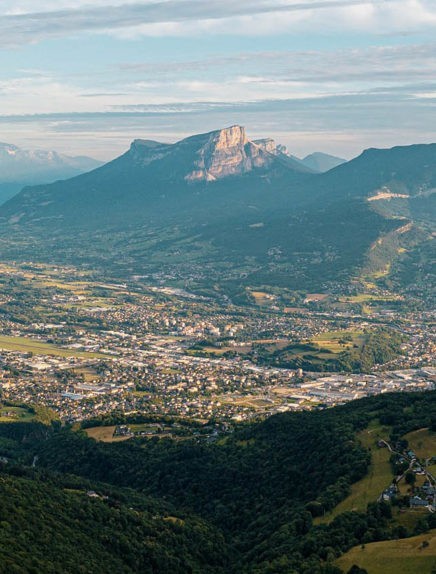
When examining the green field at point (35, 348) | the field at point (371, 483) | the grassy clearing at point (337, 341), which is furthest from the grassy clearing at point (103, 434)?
the grassy clearing at point (337, 341)

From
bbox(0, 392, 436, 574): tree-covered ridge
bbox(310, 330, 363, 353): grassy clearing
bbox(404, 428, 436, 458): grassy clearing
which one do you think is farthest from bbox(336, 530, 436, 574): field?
bbox(310, 330, 363, 353): grassy clearing

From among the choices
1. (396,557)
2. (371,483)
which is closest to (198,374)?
(371,483)

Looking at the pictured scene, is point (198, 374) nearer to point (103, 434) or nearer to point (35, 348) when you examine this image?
point (35, 348)

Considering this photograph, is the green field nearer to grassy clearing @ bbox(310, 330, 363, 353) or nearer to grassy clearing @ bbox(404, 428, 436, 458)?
grassy clearing @ bbox(310, 330, 363, 353)

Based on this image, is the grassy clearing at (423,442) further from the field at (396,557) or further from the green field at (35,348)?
the green field at (35,348)

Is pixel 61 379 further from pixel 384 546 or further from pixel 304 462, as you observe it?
pixel 384 546

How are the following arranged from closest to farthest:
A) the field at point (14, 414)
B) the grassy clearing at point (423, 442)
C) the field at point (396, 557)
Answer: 1. the field at point (396, 557)
2. the grassy clearing at point (423, 442)
3. the field at point (14, 414)
